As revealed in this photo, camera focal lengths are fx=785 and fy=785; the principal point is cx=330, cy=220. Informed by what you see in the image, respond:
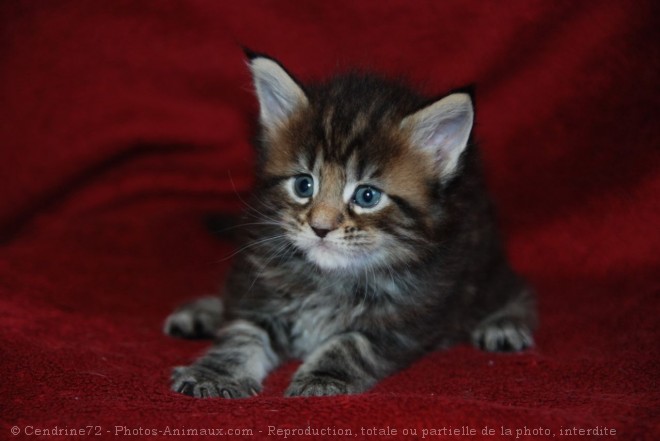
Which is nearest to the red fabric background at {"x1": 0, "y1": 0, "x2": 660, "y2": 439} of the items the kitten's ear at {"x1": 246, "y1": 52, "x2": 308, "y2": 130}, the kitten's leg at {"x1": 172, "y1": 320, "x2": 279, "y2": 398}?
the kitten's leg at {"x1": 172, "y1": 320, "x2": 279, "y2": 398}

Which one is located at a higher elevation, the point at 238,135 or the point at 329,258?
the point at 238,135

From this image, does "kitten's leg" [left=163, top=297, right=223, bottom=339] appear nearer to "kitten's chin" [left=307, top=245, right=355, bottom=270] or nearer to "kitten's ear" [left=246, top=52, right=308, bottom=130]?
"kitten's chin" [left=307, top=245, right=355, bottom=270]

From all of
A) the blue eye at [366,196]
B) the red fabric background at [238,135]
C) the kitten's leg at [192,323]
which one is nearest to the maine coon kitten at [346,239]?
the blue eye at [366,196]

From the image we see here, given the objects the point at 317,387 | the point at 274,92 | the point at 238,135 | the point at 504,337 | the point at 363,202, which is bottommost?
the point at 317,387

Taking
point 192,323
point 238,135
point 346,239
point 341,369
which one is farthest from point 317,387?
point 238,135

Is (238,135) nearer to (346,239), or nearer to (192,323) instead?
(192,323)
